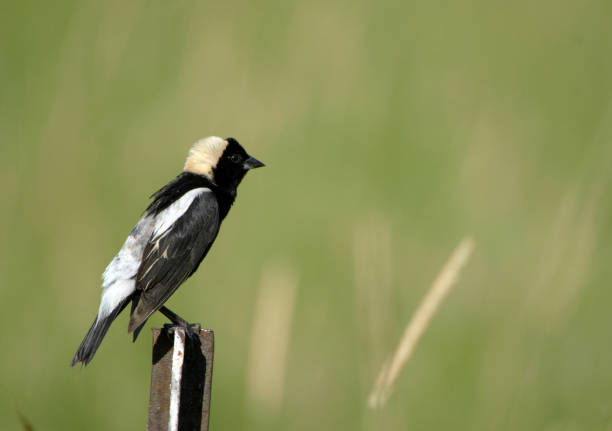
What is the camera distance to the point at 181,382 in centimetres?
113

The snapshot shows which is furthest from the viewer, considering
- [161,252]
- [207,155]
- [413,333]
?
[207,155]

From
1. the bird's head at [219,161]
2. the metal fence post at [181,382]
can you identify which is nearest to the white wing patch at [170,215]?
the bird's head at [219,161]

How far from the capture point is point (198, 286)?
3812mm

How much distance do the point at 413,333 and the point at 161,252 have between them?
1.05 meters

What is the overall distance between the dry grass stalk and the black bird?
0.76 metres

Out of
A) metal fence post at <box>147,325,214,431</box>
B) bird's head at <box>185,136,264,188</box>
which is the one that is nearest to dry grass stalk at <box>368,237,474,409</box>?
metal fence post at <box>147,325,214,431</box>

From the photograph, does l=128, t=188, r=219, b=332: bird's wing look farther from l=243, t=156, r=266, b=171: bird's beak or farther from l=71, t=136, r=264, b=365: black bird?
l=243, t=156, r=266, b=171: bird's beak

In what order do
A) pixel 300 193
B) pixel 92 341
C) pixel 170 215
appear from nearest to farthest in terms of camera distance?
pixel 92 341 → pixel 170 215 → pixel 300 193

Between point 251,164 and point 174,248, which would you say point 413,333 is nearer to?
point 174,248

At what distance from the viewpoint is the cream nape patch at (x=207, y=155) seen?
2.69 metres

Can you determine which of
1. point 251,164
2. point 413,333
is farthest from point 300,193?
point 413,333

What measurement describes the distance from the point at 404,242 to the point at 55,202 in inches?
84.1

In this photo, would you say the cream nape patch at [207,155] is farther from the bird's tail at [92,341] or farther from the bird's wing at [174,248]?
the bird's tail at [92,341]

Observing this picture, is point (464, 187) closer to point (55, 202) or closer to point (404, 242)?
point (404, 242)
